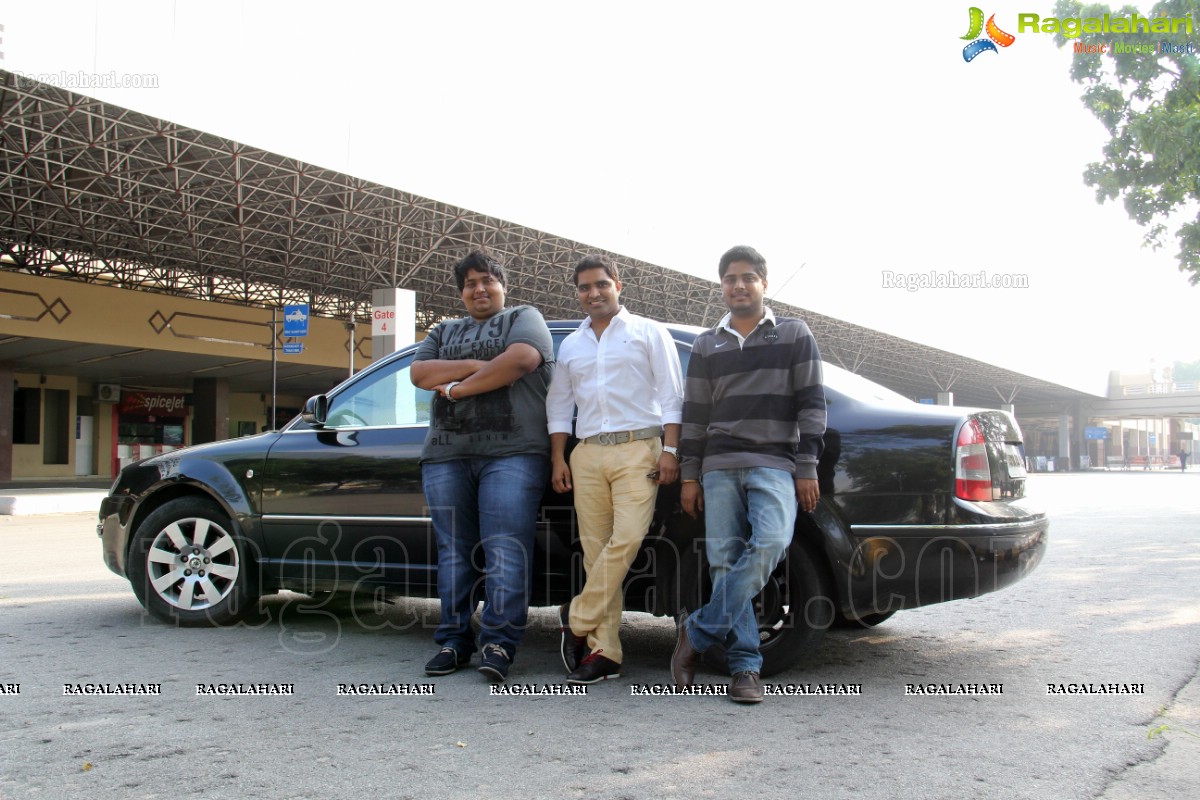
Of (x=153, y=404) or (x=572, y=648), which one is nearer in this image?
(x=572, y=648)

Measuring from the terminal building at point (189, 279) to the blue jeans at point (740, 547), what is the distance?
13155mm

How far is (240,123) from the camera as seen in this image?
48.3 feet

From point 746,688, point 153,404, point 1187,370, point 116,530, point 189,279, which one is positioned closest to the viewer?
point 746,688

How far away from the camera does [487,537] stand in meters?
4.05

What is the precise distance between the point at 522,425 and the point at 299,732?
1524 millimetres

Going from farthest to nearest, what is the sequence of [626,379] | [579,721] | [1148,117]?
1. [1148,117]
2. [626,379]
3. [579,721]

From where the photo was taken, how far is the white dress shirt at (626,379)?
3.92 metres

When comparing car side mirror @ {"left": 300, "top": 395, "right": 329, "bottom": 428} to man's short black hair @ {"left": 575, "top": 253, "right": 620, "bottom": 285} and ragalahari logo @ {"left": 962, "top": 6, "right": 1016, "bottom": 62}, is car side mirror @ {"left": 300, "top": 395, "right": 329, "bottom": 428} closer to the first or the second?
man's short black hair @ {"left": 575, "top": 253, "right": 620, "bottom": 285}

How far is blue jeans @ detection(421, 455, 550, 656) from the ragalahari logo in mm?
14905

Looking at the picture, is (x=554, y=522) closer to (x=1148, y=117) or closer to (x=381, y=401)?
(x=381, y=401)

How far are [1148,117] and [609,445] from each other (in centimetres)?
1490

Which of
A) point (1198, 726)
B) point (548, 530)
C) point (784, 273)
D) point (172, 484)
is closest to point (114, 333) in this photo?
point (784, 273)

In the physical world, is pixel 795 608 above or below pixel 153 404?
below

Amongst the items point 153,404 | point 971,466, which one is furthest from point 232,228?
point 971,466
